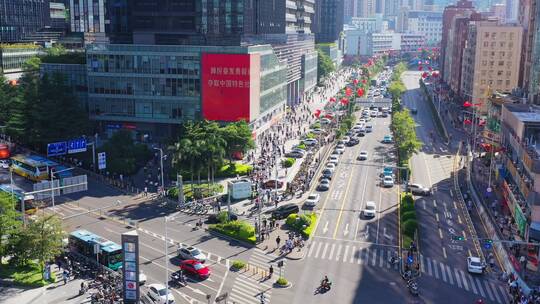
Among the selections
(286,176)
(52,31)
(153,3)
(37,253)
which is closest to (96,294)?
(37,253)

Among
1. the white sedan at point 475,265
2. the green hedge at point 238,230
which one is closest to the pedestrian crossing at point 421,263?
the white sedan at point 475,265

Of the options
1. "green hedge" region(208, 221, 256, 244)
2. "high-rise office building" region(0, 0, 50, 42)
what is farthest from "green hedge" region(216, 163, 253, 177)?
"high-rise office building" region(0, 0, 50, 42)

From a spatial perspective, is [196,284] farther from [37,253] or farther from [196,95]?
[196,95]

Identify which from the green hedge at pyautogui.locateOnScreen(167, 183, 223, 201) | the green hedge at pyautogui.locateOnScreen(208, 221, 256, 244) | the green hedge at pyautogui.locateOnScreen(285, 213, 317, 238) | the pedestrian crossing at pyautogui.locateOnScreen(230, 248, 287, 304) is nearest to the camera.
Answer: the pedestrian crossing at pyautogui.locateOnScreen(230, 248, 287, 304)

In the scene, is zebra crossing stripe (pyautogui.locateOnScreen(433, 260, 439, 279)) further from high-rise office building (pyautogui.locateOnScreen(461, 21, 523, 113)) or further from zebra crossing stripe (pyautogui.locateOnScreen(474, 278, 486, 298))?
high-rise office building (pyautogui.locateOnScreen(461, 21, 523, 113))

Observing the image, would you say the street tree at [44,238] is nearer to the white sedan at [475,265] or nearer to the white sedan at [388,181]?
the white sedan at [475,265]

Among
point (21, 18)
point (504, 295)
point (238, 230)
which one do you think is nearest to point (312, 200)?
point (238, 230)
